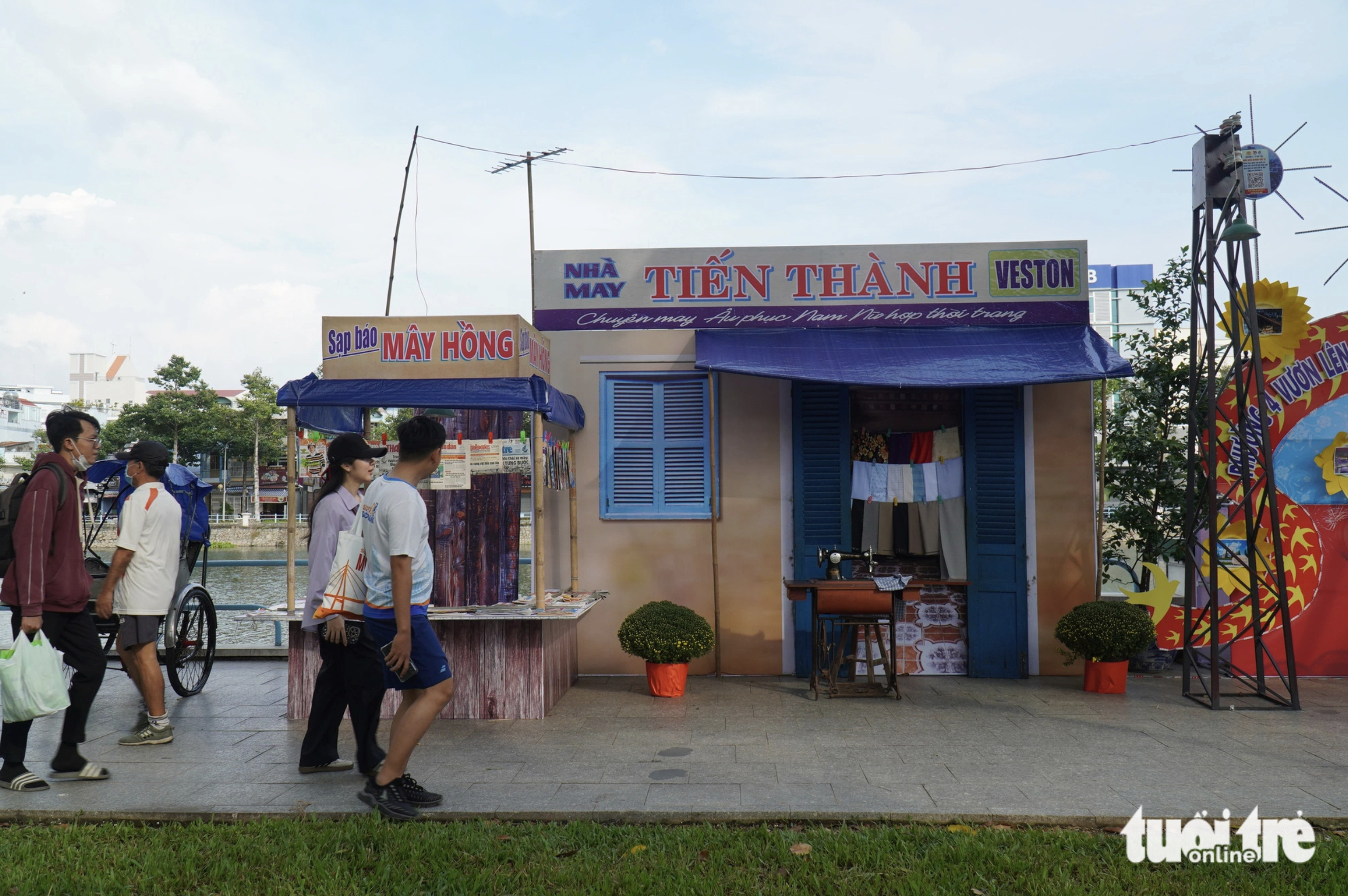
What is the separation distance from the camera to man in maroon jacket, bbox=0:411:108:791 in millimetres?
4867

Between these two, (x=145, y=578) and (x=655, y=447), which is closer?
(x=145, y=578)

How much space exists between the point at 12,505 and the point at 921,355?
20.0 feet

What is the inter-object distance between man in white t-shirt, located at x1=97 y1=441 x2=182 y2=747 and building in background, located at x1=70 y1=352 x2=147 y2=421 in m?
84.9

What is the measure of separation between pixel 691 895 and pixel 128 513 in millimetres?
4061

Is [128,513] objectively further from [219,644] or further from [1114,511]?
[1114,511]

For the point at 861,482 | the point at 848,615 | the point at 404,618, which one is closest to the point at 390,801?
the point at 404,618

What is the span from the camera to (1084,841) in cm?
413

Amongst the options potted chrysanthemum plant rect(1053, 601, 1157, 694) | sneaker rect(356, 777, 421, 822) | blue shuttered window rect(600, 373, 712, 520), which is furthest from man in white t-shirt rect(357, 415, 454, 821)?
potted chrysanthemum plant rect(1053, 601, 1157, 694)

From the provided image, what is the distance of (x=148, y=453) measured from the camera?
5.85 metres

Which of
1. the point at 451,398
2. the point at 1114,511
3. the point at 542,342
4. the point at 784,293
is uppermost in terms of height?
the point at 784,293

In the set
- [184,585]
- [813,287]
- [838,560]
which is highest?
[813,287]

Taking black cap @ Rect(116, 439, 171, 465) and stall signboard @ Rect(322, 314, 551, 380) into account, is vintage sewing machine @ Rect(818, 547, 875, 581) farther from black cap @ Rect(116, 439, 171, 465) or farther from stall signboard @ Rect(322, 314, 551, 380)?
black cap @ Rect(116, 439, 171, 465)

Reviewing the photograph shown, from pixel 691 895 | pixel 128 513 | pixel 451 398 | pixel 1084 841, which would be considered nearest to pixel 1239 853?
pixel 1084 841

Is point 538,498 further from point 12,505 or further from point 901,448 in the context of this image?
point 901,448
